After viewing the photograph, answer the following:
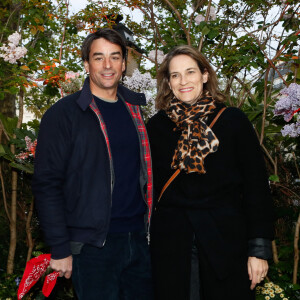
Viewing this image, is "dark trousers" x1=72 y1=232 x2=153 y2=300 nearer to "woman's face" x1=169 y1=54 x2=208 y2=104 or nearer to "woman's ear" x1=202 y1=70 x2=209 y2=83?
"woman's face" x1=169 y1=54 x2=208 y2=104

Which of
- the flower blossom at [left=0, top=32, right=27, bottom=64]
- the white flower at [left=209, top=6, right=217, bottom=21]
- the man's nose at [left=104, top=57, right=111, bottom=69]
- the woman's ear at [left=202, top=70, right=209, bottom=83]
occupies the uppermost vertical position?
the white flower at [left=209, top=6, right=217, bottom=21]

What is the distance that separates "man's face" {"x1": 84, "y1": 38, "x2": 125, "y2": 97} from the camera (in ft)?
7.78

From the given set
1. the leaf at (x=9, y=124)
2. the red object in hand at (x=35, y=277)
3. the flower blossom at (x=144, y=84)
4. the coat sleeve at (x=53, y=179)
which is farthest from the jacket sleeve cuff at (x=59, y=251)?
the leaf at (x=9, y=124)

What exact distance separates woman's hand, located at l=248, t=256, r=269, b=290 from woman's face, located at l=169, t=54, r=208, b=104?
1.07m

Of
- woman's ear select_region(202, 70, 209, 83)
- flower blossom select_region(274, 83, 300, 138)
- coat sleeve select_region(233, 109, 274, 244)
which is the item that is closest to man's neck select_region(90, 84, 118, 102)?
woman's ear select_region(202, 70, 209, 83)

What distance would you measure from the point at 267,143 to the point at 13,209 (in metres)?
3.48

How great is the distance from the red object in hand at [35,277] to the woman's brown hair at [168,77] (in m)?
1.44

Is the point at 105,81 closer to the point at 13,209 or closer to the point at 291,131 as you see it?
the point at 291,131

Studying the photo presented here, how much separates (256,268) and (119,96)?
141cm

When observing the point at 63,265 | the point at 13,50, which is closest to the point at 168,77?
the point at 63,265

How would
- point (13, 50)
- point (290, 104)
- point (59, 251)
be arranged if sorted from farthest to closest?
point (13, 50)
point (290, 104)
point (59, 251)

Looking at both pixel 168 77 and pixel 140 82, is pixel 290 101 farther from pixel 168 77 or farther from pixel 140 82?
pixel 140 82

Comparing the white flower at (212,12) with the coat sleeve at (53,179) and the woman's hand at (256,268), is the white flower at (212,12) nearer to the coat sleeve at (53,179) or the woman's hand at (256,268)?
the coat sleeve at (53,179)

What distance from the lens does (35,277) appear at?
2691 millimetres
